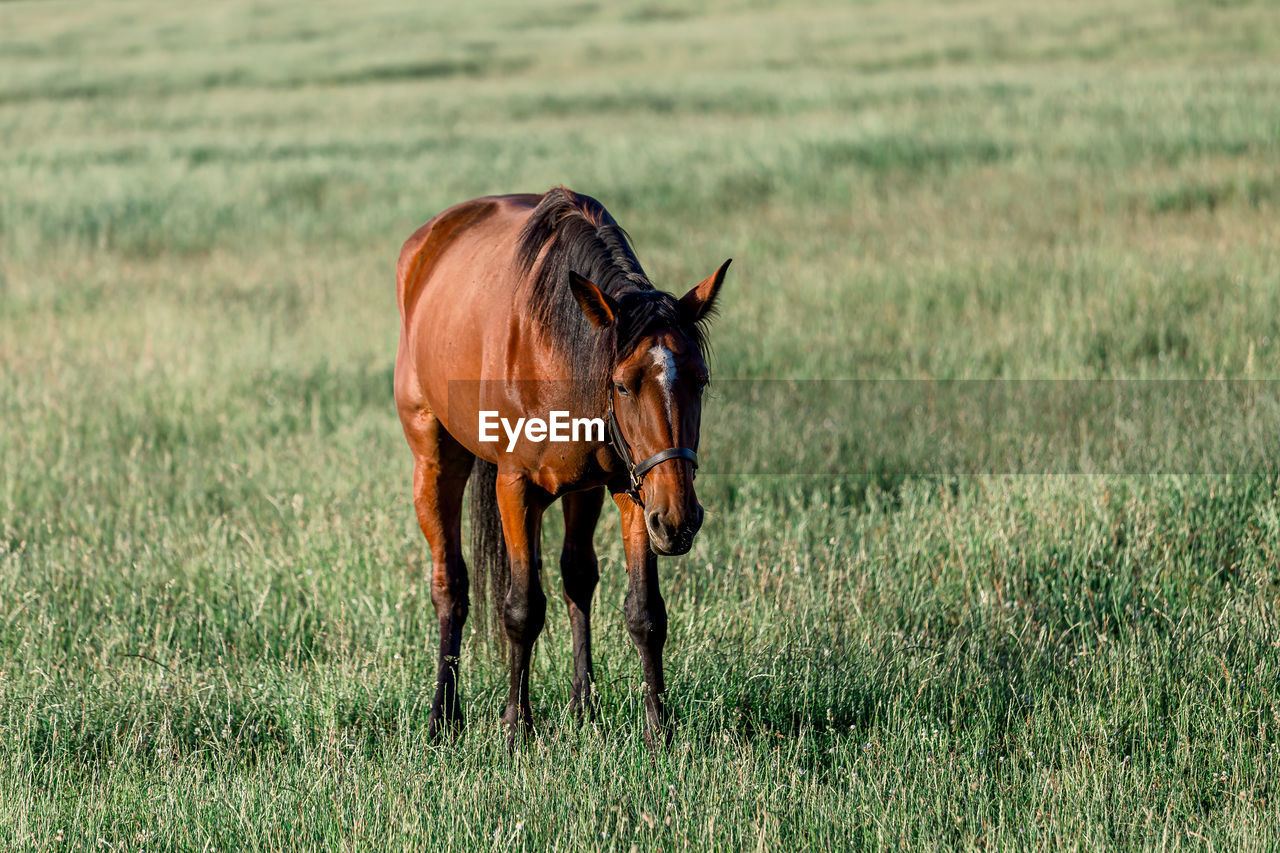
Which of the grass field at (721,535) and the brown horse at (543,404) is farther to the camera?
the grass field at (721,535)

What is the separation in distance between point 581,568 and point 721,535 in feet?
4.57

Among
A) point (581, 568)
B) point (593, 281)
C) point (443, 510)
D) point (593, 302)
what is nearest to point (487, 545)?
point (443, 510)

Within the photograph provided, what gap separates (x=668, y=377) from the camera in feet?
9.22

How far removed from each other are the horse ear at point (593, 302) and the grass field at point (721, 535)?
Answer: 1.26 meters

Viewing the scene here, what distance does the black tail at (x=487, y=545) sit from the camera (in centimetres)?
403

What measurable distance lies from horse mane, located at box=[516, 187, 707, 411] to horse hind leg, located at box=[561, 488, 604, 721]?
65 centimetres

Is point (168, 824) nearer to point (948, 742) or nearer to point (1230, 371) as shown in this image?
point (948, 742)

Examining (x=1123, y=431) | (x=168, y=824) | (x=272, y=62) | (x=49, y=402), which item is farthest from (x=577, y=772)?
(x=272, y=62)

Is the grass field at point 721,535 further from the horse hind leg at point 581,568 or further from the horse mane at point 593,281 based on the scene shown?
the horse mane at point 593,281

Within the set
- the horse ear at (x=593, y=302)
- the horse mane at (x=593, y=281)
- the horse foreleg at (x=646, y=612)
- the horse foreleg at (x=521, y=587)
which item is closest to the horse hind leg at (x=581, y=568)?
the horse foreleg at (x=521, y=587)

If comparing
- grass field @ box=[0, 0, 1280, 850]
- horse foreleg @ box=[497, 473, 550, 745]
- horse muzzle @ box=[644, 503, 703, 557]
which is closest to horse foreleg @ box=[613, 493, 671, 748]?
grass field @ box=[0, 0, 1280, 850]

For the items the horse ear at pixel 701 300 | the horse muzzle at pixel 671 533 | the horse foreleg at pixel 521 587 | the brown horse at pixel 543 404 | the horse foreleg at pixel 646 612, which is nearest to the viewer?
the horse muzzle at pixel 671 533

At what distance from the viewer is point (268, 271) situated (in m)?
11.1

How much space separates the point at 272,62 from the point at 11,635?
31.9 meters
